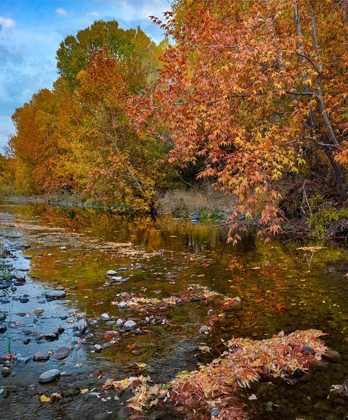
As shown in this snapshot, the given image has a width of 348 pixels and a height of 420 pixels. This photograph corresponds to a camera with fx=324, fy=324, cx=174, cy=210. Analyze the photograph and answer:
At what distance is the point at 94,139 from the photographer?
26.4 m

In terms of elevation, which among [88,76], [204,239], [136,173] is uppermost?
[88,76]

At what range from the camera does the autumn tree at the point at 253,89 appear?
903 cm

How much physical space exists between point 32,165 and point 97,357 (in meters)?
53.0

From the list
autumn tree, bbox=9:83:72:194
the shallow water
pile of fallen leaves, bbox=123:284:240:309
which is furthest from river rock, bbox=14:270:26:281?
autumn tree, bbox=9:83:72:194

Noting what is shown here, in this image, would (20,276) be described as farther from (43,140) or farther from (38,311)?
(43,140)

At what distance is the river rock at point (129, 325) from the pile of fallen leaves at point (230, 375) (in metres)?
1.49

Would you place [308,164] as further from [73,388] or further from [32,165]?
[32,165]

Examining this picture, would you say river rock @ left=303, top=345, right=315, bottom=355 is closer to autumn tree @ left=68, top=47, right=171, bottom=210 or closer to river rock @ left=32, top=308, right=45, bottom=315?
river rock @ left=32, top=308, right=45, bottom=315

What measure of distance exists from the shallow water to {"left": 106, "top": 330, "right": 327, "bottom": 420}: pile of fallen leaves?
18cm

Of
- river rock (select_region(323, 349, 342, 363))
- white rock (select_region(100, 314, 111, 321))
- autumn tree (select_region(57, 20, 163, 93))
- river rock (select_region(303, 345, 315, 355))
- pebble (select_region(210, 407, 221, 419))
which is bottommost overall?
white rock (select_region(100, 314, 111, 321))

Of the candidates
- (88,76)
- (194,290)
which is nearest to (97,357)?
(194,290)

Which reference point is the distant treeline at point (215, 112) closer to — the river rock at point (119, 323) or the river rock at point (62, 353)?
the river rock at point (119, 323)

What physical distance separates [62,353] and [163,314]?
204 centimetres

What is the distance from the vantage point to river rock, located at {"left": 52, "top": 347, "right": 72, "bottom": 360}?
4.55 meters
